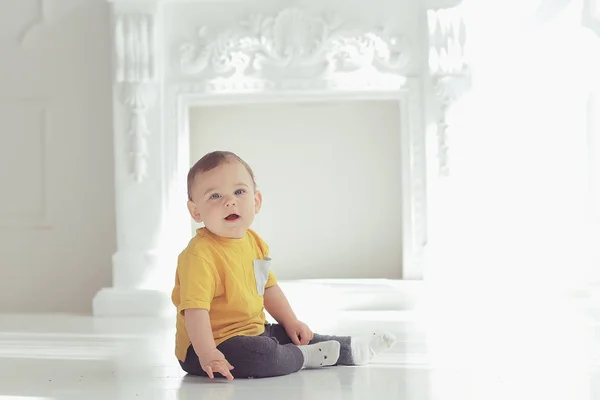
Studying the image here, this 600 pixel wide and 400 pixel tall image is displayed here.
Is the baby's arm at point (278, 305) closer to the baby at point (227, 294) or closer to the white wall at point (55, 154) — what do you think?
the baby at point (227, 294)

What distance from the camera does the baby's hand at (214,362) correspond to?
107 inches

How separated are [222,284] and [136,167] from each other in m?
2.64

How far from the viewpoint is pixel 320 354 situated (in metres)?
2.99

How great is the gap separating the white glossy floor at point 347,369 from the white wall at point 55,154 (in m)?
1.18

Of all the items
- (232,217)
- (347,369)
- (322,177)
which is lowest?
(347,369)

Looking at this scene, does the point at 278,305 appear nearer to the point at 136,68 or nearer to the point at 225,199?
the point at 225,199

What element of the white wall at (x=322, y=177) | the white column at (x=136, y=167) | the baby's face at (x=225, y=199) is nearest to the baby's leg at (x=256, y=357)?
the baby's face at (x=225, y=199)

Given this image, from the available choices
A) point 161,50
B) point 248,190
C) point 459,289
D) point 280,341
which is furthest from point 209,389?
point 161,50

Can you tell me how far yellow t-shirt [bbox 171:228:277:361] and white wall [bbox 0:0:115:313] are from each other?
290 centimetres

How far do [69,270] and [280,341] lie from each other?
3041 millimetres

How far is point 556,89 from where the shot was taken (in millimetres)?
5438

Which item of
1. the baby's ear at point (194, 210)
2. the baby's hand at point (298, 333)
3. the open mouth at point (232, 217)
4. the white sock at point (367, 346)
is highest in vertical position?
the baby's ear at point (194, 210)

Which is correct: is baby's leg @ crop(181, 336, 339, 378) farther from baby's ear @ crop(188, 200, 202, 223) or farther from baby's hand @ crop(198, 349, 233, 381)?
baby's ear @ crop(188, 200, 202, 223)

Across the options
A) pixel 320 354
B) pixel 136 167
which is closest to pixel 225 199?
pixel 320 354
